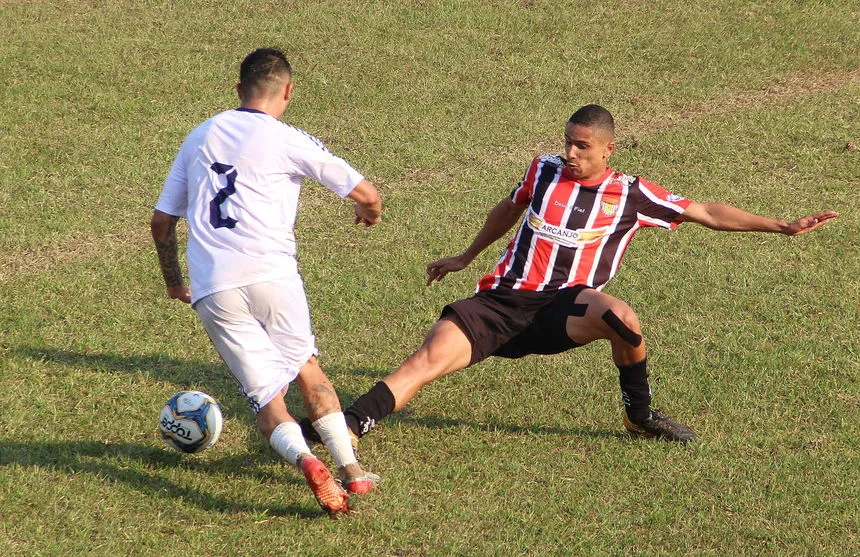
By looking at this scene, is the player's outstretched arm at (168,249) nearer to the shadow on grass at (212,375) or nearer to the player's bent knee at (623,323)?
the shadow on grass at (212,375)

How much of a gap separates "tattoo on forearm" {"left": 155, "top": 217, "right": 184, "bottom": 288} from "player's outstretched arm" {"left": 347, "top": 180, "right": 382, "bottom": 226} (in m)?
1.01


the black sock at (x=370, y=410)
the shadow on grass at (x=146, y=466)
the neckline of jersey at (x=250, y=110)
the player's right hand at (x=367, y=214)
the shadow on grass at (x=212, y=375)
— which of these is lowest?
the shadow on grass at (x=146, y=466)

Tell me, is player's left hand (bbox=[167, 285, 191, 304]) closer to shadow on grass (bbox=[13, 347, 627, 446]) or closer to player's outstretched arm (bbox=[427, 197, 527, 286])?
shadow on grass (bbox=[13, 347, 627, 446])

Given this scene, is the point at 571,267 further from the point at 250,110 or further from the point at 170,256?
the point at 170,256

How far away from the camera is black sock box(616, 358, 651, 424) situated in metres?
6.58

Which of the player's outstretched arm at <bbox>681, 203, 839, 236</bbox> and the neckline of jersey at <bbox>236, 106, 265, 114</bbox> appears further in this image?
the player's outstretched arm at <bbox>681, 203, 839, 236</bbox>

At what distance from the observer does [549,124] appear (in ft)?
40.7

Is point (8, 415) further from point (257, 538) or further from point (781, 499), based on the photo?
point (781, 499)

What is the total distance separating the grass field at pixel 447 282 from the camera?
19.4 ft

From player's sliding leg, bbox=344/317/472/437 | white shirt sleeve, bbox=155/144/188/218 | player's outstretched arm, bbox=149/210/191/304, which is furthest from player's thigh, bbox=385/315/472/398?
white shirt sleeve, bbox=155/144/188/218

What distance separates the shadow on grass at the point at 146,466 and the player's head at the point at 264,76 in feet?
7.13

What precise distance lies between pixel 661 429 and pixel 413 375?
161cm

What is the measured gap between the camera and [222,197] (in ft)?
18.0

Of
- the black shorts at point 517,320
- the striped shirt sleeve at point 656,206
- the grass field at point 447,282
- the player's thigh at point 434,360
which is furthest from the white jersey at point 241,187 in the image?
the striped shirt sleeve at point 656,206
